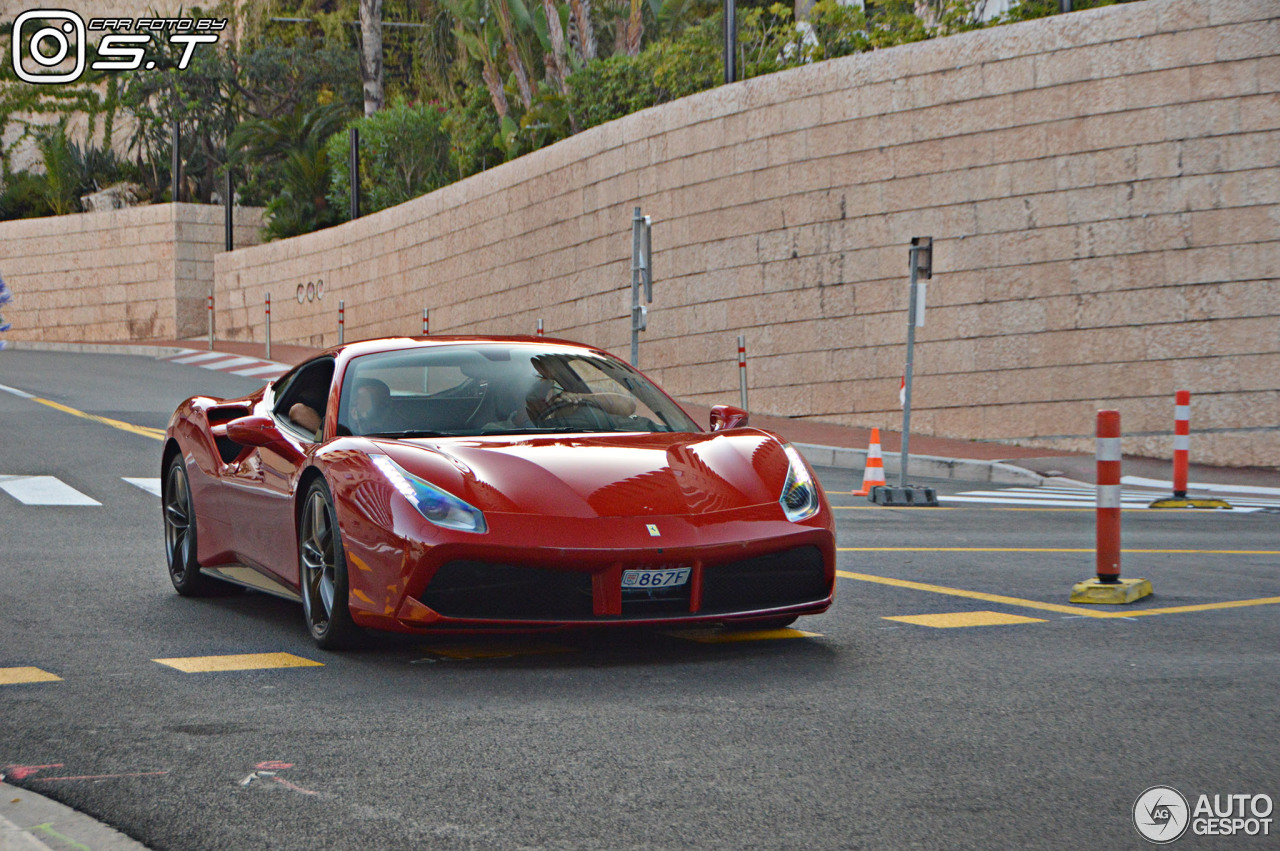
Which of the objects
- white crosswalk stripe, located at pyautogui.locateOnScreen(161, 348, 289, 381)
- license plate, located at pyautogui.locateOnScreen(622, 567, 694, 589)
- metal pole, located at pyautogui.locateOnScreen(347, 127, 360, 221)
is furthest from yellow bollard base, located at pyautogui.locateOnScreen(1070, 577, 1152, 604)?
metal pole, located at pyautogui.locateOnScreen(347, 127, 360, 221)

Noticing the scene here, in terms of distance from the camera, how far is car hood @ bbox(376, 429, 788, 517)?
524 cm

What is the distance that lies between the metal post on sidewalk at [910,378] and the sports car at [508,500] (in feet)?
21.8

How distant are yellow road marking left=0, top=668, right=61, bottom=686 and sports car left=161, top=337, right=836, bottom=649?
3.23ft

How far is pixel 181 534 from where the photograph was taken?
7.46 metres

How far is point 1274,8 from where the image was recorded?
16.4 m

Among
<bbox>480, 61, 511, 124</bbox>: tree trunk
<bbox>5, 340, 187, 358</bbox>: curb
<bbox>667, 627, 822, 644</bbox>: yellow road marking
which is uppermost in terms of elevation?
<bbox>480, 61, 511, 124</bbox>: tree trunk

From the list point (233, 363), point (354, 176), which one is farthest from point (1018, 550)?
point (354, 176)

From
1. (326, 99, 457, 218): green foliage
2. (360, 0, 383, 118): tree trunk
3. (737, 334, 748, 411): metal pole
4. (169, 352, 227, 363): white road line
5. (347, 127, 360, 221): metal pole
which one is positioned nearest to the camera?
(737, 334, 748, 411): metal pole

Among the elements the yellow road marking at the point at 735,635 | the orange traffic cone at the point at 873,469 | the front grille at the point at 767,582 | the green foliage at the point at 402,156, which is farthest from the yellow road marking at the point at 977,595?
the green foliage at the point at 402,156

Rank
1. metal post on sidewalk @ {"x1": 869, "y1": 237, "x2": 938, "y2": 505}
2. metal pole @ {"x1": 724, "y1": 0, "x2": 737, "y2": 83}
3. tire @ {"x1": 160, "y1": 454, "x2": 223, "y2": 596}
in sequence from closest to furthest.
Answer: tire @ {"x1": 160, "y1": 454, "x2": 223, "y2": 596}, metal post on sidewalk @ {"x1": 869, "y1": 237, "x2": 938, "y2": 505}, metal pole @ {"x1": 724, "y1": 0, "x2": 737, "y2": 83}

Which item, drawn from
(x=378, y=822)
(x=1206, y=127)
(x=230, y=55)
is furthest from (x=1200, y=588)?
(x=230, y=55)

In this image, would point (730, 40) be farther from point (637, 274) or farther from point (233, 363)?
point (233, 363)
